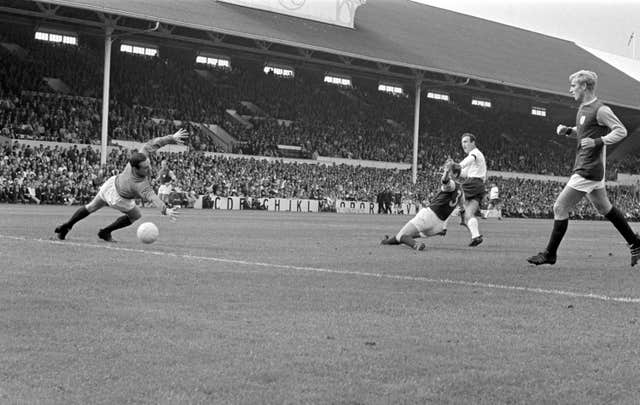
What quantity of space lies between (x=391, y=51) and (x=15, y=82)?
20.1m

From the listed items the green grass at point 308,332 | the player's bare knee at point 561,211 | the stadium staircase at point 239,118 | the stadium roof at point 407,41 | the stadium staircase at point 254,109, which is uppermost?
the stadium roof at point 407,41

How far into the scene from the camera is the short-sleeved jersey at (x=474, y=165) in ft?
55.5

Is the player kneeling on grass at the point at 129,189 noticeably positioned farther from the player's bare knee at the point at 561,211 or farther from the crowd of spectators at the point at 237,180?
the crowd of spectators at the point at 237,180

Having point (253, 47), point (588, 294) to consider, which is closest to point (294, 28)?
point (253, 47)

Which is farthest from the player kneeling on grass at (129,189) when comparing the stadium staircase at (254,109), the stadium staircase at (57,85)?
the stadium staircase at (254,109)

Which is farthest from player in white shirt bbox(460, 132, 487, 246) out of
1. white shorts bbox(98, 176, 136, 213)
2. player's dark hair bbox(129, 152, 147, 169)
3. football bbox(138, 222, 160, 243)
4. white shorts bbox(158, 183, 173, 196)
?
white shorts bbox(158, 183, 173, 196)

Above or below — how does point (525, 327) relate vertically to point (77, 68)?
below

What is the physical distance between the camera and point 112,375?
4715 millimetres

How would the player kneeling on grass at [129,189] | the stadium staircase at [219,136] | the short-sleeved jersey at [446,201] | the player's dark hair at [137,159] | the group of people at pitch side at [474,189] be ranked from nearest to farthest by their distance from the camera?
the group of people at pitch side at [474,189], the player's dark hair at [137,159], the player kneeling on grass at [129,189], the short-sleeved jersey at [446,201], the stadium staircase at [219,136]

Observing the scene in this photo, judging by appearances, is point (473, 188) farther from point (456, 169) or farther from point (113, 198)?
point (113, 198)

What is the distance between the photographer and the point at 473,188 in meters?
17.0

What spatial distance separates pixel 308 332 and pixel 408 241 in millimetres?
9003

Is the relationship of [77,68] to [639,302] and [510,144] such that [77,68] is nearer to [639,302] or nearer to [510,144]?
[510,144]

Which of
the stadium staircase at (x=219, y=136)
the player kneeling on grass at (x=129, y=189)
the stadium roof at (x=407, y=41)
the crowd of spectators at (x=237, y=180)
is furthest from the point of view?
the stadium staircase at (x=219, y=136)
